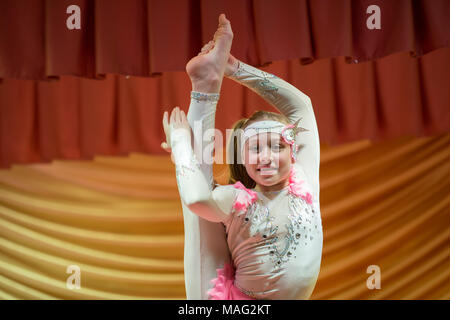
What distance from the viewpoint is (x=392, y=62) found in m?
2.52

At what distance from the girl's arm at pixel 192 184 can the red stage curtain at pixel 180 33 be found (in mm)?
814

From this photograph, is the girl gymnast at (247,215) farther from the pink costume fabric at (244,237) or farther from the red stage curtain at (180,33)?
the red stage curtain at (180,33)

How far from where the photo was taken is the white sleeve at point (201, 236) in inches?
54.7

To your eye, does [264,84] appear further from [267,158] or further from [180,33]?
[180,33]

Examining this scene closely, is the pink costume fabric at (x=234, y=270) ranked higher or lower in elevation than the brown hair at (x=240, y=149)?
lower

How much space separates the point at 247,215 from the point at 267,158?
14cm

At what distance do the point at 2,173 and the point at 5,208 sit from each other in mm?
166

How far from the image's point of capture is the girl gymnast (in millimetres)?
1363

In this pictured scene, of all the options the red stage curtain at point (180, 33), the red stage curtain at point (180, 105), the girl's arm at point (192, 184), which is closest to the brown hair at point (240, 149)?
the girl's arm at point (192, 184)

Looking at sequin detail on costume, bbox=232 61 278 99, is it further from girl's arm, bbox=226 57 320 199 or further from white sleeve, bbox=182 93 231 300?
white sleeve, bbox=182 93 231 300

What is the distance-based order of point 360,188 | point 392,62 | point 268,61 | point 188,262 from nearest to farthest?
point 188,262 → point 268,61 → point 392,62 → point 360,188

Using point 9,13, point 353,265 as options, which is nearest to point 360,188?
point 353,265

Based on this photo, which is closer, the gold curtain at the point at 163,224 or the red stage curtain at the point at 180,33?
the red stage curtain at the point at 180,33
